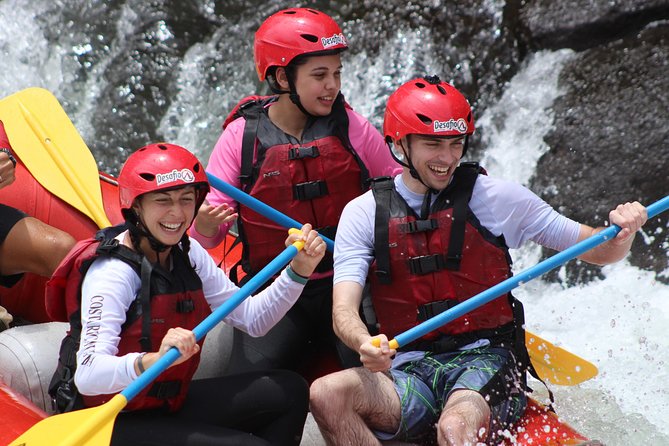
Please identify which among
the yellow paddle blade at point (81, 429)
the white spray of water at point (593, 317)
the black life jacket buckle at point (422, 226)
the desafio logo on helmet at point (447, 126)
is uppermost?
the desafio logo on helmet at point (447, 126)

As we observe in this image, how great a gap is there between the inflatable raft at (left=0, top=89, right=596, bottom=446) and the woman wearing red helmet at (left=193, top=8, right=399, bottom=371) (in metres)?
0.13

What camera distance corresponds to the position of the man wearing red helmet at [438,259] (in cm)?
329

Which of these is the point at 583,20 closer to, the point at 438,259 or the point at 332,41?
the point at 332,41

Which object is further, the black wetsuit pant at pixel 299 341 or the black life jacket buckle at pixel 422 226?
the black wetsuit pant at pixel 299 341

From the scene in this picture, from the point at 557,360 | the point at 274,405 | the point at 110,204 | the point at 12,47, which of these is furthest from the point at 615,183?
the point at 12,47

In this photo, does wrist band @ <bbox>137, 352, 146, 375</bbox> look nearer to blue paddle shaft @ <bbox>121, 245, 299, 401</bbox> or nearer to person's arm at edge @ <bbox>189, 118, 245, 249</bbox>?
blue paddle shaft @ <bbox>121, 245, 299, 401</bbox>

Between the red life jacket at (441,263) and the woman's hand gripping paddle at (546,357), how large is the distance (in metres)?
0.45

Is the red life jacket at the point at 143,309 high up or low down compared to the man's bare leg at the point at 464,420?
up

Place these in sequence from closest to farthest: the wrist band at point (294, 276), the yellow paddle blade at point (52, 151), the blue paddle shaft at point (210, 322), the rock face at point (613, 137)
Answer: the blue paddle shaft at point (210, 322)
the wrist band at point (294, 276)
the yellow paddle blade at point (52, 151)
the rock face at point (613, 137)

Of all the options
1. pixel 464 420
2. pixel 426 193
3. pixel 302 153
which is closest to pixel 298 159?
pixel 302 153

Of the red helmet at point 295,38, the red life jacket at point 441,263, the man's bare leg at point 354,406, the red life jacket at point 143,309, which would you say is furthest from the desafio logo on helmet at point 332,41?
the man's bare leg at point 354,406

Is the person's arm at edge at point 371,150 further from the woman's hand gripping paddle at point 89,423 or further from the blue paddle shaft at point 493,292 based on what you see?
the woman's hand gripping paddle at point 89,423

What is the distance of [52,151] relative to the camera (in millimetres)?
4637

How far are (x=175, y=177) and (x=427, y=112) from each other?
31.4 inches
